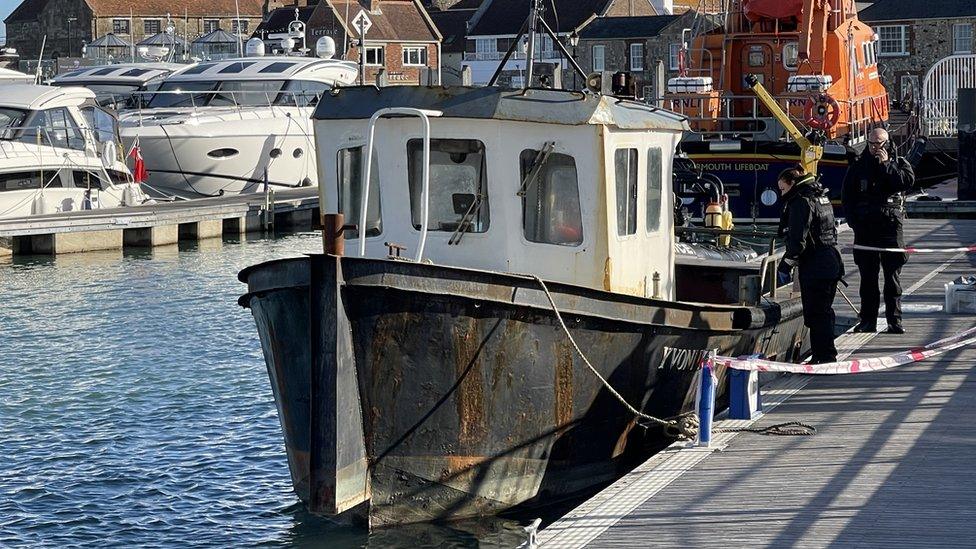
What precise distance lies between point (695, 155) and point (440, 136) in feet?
44.2

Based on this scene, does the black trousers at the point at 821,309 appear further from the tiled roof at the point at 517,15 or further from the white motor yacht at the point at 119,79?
the tiled roof at the point at 517,15

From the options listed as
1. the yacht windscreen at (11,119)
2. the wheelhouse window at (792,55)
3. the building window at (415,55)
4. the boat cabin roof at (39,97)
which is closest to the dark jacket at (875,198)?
the wheelhouse window at (792,55)

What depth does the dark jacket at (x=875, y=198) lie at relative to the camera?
12648 millimetres

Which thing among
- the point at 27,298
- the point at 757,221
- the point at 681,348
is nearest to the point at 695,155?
the point at 757,221

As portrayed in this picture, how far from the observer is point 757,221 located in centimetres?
2258

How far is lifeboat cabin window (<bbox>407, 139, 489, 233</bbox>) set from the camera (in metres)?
10.5

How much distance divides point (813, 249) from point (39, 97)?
74.5 feet

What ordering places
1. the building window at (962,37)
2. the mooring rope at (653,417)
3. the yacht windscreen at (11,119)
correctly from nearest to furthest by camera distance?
the mooring rope at (653,417) < the yacht windscreen at (11,119) < the building window at (962,37)

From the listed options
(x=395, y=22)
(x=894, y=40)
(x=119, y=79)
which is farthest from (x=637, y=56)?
(x=119, y=79)

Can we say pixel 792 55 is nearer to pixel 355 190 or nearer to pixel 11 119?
pixel 11 119

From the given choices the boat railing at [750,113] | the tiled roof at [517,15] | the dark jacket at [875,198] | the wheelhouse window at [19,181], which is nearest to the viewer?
the dark jacket at [875,198]

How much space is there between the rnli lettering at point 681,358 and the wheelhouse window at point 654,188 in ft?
3.09

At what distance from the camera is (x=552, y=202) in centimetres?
1049

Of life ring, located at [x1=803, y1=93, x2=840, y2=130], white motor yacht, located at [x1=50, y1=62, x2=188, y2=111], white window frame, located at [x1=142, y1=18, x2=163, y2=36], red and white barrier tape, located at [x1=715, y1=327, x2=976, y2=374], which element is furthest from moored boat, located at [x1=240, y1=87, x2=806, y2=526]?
white window frame, located at [x1=142, y1=18, x2=163, y2=36]
